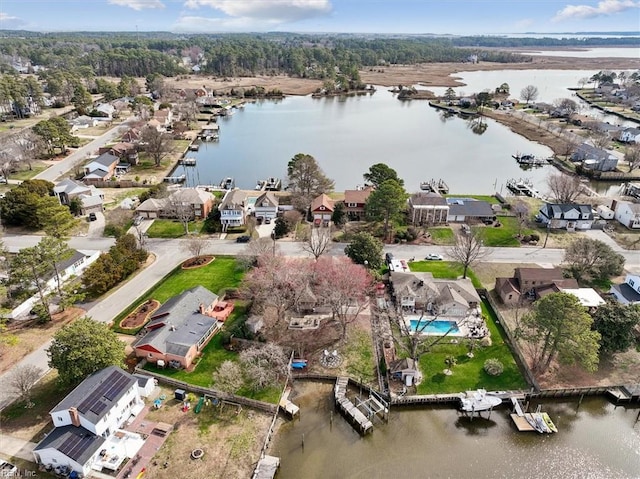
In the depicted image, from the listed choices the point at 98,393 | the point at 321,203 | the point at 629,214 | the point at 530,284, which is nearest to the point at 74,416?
the point at 98,393

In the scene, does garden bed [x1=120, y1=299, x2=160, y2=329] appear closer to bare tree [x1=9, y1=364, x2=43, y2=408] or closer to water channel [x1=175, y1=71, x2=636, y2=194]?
bare tree [x1=9, y1=364, x2=43, y2=408]

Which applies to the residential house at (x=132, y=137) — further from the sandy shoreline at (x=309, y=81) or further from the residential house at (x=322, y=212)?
the sandy shoreline at (x=309, y=81)

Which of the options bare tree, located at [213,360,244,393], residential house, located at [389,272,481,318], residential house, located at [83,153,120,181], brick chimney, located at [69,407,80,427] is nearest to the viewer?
brick chimney, located at [69,407,80,427]

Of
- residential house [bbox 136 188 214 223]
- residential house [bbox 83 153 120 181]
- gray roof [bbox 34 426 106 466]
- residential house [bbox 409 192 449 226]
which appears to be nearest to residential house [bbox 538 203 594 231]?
residential house [bbox 409 192 449 226]

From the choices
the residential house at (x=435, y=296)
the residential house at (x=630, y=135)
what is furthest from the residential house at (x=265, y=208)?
the residential house at (x=630, y=135)

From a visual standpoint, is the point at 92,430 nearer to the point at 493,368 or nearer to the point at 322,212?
the point at 493,368
